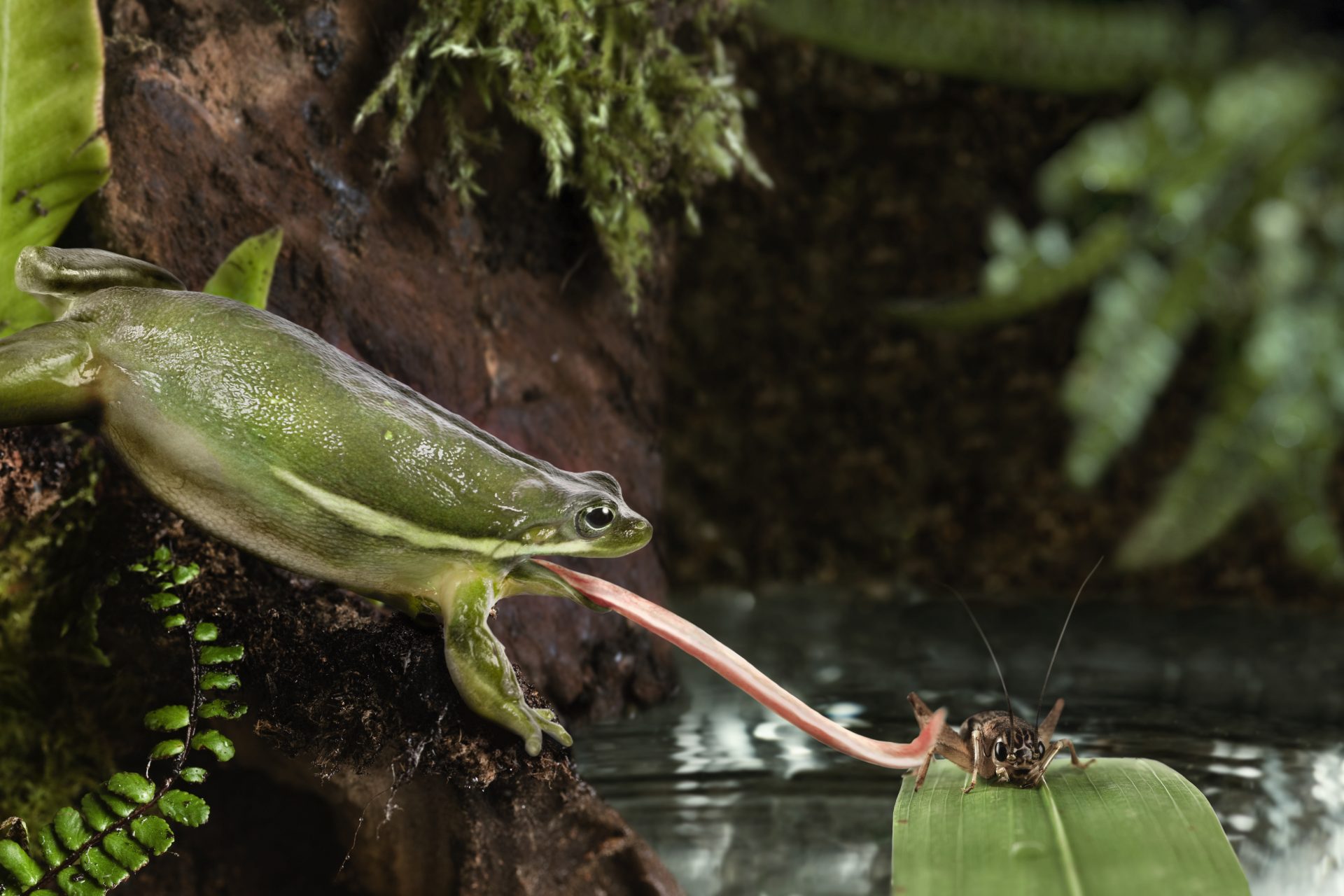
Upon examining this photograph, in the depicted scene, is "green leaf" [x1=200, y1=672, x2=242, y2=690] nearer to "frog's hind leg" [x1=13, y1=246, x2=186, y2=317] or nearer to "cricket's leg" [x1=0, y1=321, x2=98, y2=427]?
"cricket's leg" [x1=0, y1=321, x2=98, y2=427]

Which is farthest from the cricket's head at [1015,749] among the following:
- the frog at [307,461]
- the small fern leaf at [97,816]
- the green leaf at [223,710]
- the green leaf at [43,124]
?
the green leaf at [43,124]

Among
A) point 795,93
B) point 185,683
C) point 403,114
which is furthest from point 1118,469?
point 185,683

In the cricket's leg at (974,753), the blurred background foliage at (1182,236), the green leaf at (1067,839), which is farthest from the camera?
the blurred background foliage at (1182,236)

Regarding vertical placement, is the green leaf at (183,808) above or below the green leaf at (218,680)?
below

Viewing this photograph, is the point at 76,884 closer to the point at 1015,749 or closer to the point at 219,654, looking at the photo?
the point at 219,654

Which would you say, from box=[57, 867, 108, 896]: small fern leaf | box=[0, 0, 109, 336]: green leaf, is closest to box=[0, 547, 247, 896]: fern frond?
box=[57, 867, 108, 896]: small fern leaf

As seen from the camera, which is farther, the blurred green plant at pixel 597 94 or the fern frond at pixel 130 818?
the blurred green plant at pixel 597 94

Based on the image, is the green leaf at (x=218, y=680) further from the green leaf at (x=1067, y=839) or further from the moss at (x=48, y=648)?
the green leaf at (x=1067, y=839)

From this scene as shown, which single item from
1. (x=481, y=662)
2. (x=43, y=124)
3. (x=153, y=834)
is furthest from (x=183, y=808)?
(x=43, y=124)
